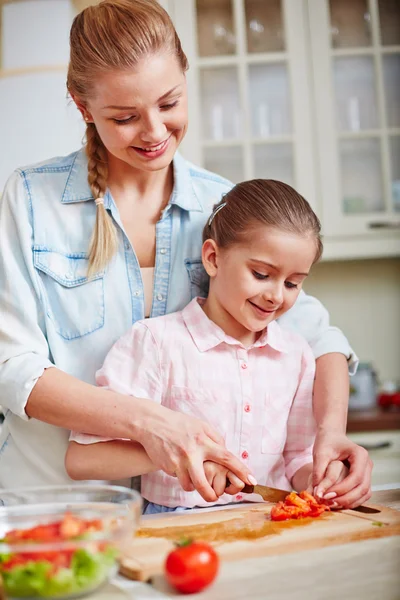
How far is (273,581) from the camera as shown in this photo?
0.83m

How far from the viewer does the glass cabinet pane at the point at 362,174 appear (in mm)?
3031

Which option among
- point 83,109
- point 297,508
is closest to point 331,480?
point 297,508

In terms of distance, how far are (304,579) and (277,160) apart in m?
2.34

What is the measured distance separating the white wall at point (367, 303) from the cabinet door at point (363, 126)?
30cm

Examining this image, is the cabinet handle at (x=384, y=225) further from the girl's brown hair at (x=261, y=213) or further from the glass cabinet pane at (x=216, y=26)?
the girl's brown hair at (x=261, y=213)

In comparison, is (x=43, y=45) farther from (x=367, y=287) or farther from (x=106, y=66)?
(x=367, y=287)

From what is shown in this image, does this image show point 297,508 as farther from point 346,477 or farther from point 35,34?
point 35,34

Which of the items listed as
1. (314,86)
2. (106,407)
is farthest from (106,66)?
(314,86)

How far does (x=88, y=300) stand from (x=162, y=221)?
21 centimetres

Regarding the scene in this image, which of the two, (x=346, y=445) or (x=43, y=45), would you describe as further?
(x=43, y=45)

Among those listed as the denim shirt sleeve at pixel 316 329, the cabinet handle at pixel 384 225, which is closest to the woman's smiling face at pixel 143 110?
the denim shirt sleeve at pixel 316 329

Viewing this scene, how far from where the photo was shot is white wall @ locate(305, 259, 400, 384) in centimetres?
329

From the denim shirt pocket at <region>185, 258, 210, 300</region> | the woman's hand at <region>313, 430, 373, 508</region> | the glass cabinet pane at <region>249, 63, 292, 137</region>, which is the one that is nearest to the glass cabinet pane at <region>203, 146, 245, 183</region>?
the glass cabinet pane at <region>249, 63, 292, 137</region>

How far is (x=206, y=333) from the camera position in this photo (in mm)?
1337
